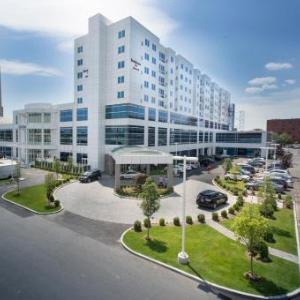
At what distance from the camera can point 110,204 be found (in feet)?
86.3

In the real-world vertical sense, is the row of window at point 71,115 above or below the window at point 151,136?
above

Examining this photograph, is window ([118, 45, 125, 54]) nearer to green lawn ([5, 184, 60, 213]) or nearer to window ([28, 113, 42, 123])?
window ([28, 113, 42, 123])

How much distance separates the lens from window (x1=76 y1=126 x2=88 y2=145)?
1943 inches

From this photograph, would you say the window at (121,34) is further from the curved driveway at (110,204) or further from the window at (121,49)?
the curved driveway at (110,204)

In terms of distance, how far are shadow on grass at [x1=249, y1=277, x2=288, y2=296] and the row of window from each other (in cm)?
4338

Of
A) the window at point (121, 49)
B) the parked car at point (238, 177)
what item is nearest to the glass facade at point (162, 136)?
the window at point (121, 49)

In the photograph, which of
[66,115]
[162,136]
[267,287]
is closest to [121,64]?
[66,115]

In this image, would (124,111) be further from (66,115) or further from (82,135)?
(66,115)

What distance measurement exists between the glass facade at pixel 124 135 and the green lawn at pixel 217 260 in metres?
28.3

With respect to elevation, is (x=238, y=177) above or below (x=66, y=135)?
below

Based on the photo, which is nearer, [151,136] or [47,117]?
[151,136]

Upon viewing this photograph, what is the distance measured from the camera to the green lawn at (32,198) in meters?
24.4

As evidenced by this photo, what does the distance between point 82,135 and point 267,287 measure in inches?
1739

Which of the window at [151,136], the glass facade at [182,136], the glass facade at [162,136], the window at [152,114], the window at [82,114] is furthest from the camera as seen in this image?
the glass facade at [182,136]
